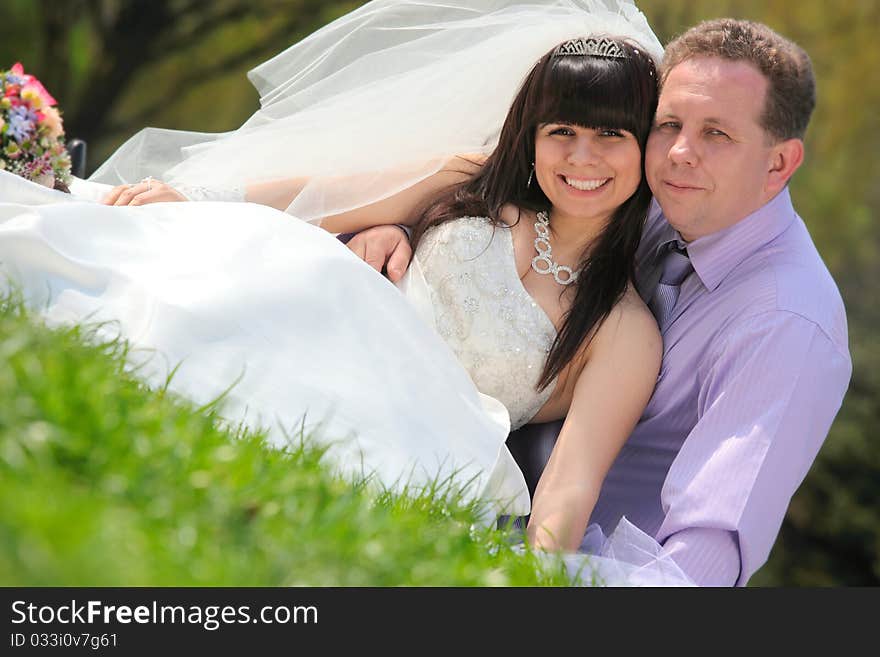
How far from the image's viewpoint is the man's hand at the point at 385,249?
4219mm

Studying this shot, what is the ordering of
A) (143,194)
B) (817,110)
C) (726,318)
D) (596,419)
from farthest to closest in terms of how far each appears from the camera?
(817,110) → (143,194) → (726,318) → (596,419)

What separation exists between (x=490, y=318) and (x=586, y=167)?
641 millimetres

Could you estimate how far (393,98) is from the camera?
4617 millimetres

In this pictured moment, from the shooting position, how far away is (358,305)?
357 centimetres

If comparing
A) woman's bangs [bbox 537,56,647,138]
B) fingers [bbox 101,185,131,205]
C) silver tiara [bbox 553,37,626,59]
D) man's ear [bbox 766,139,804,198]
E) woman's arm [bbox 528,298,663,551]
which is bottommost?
woman's arm [bbox 528,298,663,551]

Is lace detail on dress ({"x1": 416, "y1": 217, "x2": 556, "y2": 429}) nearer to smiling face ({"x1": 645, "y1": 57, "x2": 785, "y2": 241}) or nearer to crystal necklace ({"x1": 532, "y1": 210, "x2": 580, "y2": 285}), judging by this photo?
crystal necklace ({"x1": 532, "y1": 210, "x2": 580, "y2": 285})

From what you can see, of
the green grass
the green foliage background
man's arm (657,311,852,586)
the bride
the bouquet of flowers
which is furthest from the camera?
the green foliage background

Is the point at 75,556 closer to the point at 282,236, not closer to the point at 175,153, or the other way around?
the point at 282,236

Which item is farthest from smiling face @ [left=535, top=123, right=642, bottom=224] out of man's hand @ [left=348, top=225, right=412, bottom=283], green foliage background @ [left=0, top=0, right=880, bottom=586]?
green foliage background @ [left=0, top=0, right=880, bottom=586]

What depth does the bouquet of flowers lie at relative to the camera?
4109 millimetres

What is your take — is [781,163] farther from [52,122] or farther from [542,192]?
[52,122]

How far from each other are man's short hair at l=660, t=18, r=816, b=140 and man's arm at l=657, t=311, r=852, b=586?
793 mm

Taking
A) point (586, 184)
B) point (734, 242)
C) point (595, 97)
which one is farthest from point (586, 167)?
point (734, 242)

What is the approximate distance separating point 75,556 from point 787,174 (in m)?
3.25
